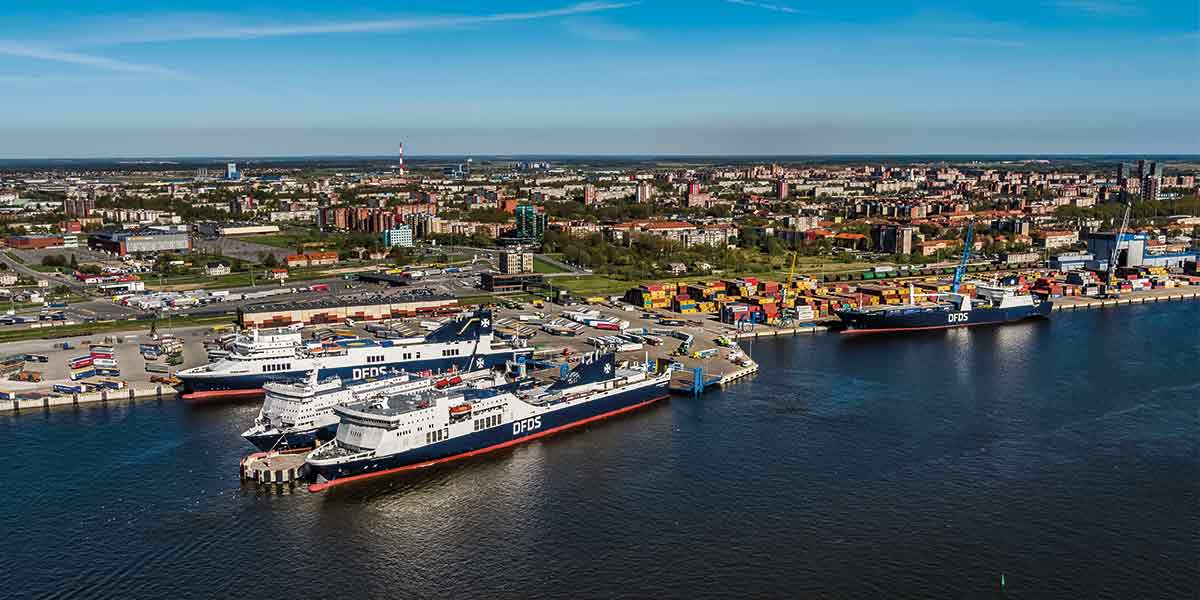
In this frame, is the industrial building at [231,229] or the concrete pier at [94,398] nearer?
the concrete pier at [94,398]

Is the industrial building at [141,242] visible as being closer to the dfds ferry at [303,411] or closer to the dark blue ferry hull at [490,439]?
the dfds ferry at [303,411]

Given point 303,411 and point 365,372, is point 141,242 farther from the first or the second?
point 303,411

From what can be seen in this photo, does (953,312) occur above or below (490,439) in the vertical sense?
above

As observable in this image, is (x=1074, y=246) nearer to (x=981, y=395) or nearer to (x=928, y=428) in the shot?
(x=981, y=395)

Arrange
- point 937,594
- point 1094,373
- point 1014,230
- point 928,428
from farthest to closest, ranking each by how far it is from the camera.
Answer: point 1014,230 < point 1094,373 < point 928,428 < point 937,594

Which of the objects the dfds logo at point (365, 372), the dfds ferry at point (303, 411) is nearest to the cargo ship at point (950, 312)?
the dfds logo at point (365, 372)

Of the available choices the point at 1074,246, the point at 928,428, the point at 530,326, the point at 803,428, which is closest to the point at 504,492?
the point at 803,428

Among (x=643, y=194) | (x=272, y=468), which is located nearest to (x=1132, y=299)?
(x=272, y=468)
